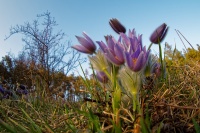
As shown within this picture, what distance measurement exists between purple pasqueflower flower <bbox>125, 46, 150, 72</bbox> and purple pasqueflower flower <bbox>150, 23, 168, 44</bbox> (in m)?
0.19

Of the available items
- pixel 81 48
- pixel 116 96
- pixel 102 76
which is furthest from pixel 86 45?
pixel 116 96

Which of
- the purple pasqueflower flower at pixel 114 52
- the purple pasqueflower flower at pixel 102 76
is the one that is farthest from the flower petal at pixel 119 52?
the purple pasqueflower flower at pixel 102 76

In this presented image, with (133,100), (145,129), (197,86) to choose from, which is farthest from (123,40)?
(197,86)

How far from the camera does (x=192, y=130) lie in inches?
35.9

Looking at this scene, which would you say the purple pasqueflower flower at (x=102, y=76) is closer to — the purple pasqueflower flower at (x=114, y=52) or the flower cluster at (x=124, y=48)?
the flower cluster at (x=124, y=48)

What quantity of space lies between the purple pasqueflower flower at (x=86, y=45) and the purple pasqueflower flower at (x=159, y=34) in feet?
0.75

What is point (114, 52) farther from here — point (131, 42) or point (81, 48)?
point (81, 48)

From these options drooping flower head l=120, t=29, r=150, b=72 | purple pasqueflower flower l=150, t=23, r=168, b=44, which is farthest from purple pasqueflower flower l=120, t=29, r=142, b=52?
purple pasqueflower flower l=150, t=23, r=168, b=44

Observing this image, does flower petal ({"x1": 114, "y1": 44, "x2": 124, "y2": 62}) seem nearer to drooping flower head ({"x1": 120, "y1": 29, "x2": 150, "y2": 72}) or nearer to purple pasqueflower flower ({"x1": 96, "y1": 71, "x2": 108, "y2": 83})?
drooping flower head ({"x1": 120, "y1": 29, "x2": 150, "y2": 72})

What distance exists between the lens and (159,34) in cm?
106

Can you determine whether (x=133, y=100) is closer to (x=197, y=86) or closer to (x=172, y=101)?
(x=172, y=101)

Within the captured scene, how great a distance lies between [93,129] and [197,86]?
56 cm

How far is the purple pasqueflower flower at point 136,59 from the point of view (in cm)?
86

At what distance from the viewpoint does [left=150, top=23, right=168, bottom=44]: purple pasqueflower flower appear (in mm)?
1056
